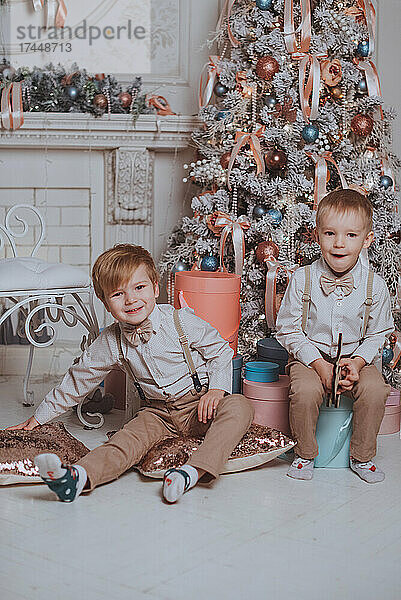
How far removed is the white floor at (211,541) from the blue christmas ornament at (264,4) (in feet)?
6.07

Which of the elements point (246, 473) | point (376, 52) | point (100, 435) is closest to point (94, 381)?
point (100, 435)

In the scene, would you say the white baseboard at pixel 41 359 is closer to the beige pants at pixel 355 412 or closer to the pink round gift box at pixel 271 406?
the pink round gift box at pixel 271 406

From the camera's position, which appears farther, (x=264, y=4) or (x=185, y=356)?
(x=264, y=4)

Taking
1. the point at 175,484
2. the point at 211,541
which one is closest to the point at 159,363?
the point at 175,484

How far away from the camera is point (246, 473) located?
7.03ft

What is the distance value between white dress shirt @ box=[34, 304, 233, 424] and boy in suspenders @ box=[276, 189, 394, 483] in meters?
0.24

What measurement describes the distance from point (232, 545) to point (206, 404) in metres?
0.57

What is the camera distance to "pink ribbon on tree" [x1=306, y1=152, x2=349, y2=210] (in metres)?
2.86

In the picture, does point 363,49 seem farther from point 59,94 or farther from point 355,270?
point 59,94

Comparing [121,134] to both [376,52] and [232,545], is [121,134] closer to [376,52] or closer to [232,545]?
[376,52]

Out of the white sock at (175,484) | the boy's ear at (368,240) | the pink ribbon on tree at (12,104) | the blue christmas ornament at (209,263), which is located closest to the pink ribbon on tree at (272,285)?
the blue christmas ornament at (209,263)

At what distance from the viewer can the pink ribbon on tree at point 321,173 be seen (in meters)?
2.86

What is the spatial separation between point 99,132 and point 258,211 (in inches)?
40.1

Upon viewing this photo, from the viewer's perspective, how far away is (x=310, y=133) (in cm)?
286
